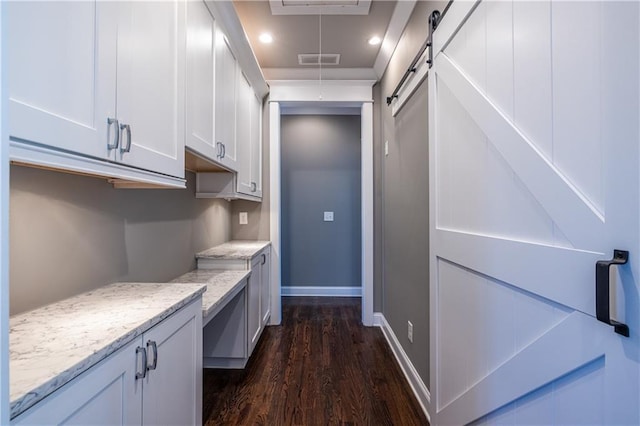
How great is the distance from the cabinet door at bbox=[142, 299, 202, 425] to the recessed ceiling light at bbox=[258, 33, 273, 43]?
225 centimetres

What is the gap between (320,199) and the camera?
411 cm

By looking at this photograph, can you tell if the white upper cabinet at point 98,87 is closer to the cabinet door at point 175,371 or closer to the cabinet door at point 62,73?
the cabinet door at point 62,73

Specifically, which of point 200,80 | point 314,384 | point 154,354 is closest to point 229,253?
point 314,384

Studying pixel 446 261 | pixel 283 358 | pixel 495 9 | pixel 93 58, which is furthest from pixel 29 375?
pixel 283 358

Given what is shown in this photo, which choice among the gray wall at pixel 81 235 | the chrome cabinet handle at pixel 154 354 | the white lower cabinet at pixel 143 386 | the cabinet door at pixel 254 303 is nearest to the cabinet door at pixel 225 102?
the gray wall at pixel 81 235

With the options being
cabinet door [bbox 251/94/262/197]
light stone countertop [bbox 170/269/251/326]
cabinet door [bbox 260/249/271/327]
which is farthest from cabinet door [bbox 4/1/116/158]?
cabinet door [bbox 260/249/271/327]

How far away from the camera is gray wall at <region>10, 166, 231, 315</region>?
0.88 metres

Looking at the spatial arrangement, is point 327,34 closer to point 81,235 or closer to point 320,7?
point 320,7

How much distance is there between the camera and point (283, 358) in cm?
233

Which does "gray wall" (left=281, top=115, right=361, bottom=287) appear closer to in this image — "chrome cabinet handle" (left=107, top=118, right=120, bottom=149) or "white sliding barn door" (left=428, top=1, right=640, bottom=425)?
"white sliding barn door" (left=428, top=1, right=640, bottom=425)

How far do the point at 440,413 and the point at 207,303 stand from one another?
1287mm

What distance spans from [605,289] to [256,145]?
266cm

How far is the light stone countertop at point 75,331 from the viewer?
1.79 ft

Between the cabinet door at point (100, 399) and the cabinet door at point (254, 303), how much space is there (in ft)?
4.50
